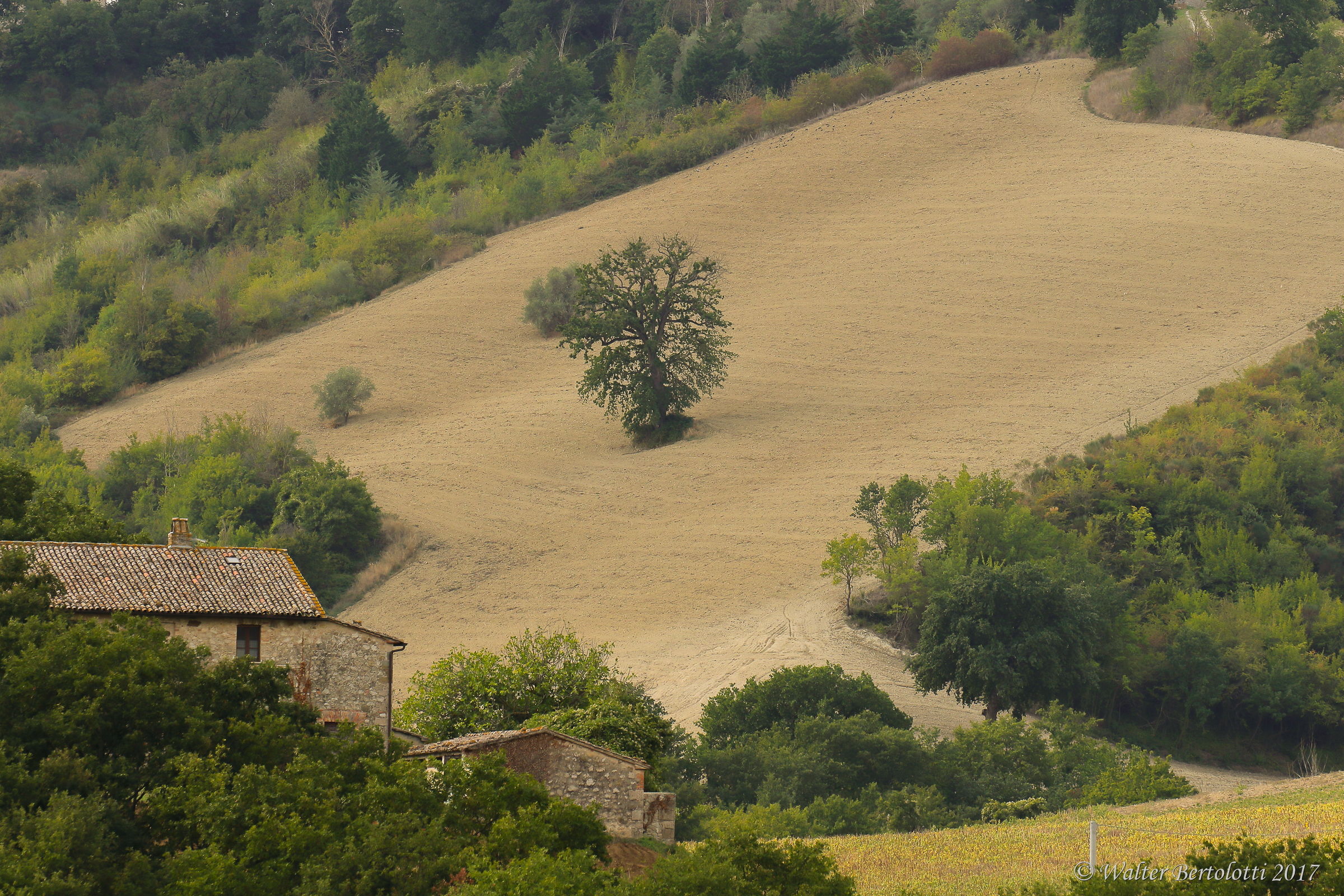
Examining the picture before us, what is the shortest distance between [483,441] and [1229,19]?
39467mm

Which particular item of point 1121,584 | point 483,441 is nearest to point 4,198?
point 483,441

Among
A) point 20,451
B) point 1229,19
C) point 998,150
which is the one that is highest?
point 1229,19

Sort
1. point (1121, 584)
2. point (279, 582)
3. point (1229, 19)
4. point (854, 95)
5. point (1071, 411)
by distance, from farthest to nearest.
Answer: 1. point (854, 95)
2. point (1229, 19)
3. point (1071, 411)
4. point (1121, 584)
5. point (279, 582)

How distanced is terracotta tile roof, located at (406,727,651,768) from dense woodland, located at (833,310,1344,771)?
16408mm

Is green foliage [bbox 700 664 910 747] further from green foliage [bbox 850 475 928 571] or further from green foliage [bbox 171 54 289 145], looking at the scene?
green foliage [bbox 171 54 289 145]

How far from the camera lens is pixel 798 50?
281ft

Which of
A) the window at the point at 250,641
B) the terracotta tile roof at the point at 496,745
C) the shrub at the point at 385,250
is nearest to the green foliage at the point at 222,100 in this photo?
the shrub at the point at 385,250

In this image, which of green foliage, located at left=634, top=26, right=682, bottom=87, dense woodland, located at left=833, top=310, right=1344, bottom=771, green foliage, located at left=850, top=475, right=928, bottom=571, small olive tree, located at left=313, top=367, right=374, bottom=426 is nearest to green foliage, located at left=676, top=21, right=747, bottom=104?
green foliage, located at left=634, top=26, right=682, bottom=87

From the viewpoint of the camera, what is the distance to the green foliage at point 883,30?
86438mm

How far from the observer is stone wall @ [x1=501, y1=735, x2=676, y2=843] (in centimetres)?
2216

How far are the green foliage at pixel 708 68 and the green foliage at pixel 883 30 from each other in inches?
230

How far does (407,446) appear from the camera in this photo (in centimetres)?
5597

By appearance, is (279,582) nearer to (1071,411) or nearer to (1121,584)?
(1121,584)

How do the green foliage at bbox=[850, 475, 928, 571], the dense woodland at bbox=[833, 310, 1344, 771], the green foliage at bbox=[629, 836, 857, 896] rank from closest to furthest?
the green foliage at bbox=[629, 836, 857, 896], the dense woodland at bbox=[833, 310, 1344, 771], the green foliage at bbox=[850, 475, 928, 571]
